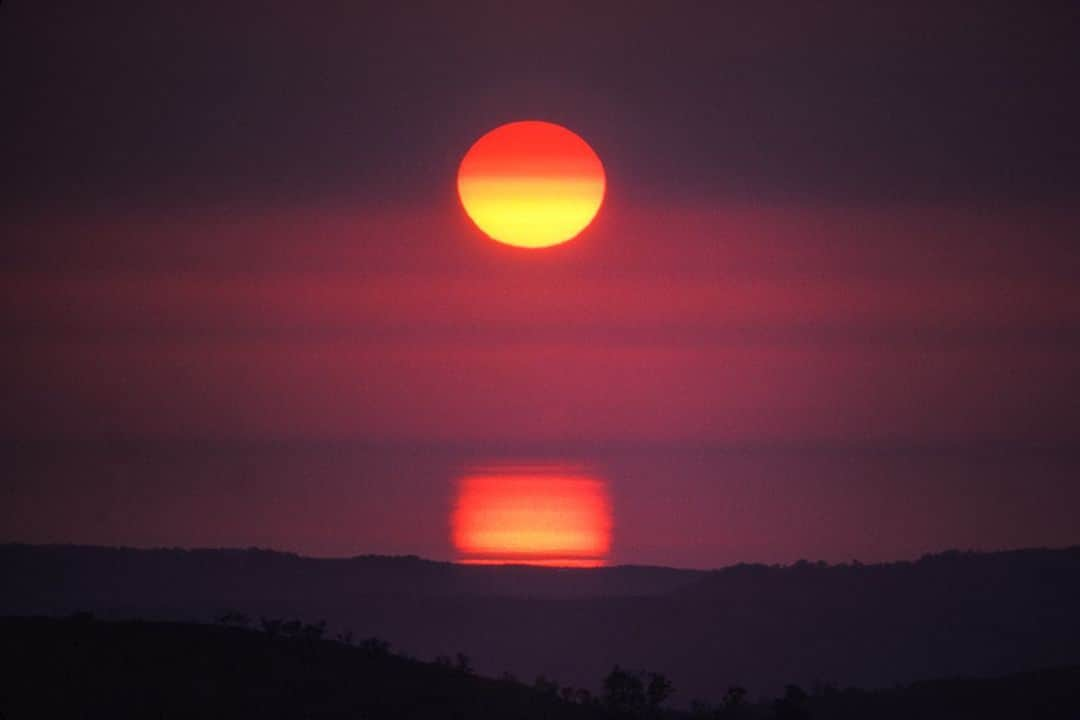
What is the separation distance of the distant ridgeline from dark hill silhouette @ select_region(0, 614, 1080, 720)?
118 feet

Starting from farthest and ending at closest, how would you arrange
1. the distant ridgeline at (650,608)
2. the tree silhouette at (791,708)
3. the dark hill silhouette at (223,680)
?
the distant ridgeline at (650,608) → the tree silhouette at (791,708) → the dark hill silhouette at (223,680)

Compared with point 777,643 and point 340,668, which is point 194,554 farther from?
point 340,668

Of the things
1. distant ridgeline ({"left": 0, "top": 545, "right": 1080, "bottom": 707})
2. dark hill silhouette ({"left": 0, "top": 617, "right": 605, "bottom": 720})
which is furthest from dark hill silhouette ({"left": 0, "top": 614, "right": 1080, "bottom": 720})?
distant ridgeline ({"left": 0, "top": 545, "right": 1080, "bottom": 707})

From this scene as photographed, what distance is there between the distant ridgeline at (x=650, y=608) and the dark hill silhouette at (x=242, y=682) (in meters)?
36.1

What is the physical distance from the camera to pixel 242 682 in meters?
28.5

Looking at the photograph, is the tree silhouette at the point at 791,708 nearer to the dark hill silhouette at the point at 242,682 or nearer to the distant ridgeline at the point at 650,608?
the dark hill silhouette at the point at 242,682

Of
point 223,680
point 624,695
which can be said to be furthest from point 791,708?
point 223,680

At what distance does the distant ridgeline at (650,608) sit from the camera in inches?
2874

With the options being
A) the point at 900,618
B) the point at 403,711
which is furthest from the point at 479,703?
the point at 900,618

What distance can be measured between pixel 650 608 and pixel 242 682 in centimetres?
5546

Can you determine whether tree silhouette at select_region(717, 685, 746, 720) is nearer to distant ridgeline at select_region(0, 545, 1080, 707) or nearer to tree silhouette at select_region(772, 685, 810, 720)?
tree silhouette at select_region(772, 685, 810, 720)

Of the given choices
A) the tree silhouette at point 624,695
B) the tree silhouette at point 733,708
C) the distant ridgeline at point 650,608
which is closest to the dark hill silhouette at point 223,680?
the tree silhouette at point 624,695

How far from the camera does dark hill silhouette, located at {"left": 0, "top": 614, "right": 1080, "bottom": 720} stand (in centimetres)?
2717

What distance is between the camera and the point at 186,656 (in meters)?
29.3
